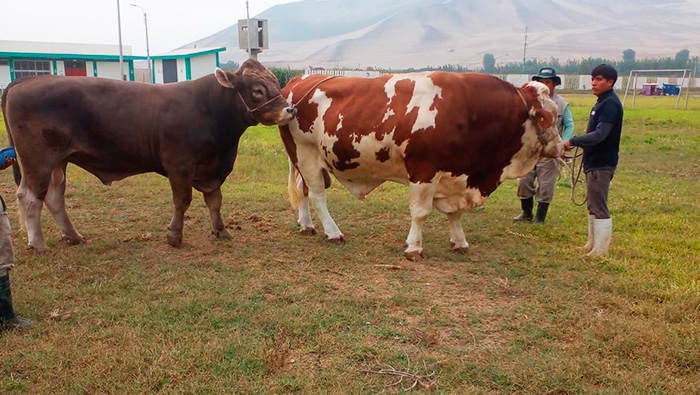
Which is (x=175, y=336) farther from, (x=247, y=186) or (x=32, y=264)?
(x=247, y=186)

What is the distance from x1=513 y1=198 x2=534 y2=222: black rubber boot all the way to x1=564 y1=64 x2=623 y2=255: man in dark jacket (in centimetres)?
151

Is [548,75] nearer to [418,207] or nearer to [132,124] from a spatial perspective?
[418,207]

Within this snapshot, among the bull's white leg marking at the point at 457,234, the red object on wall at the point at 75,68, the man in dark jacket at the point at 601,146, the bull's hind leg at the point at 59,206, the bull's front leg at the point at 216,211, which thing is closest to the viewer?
the man in dark jacket at the point at 601,146

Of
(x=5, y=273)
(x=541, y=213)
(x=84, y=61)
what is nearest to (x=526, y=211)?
(x=541, y=213)

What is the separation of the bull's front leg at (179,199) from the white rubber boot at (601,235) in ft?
13.9

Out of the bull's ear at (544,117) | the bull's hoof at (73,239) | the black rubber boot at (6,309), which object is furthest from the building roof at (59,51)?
the bull's ear at (544,117)

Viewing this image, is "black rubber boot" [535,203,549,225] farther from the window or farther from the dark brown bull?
the window

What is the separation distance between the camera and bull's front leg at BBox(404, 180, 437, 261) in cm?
577

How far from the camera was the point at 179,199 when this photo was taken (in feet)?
20.0

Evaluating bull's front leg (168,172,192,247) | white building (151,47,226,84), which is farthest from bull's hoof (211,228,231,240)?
white building (151,47,226,84)

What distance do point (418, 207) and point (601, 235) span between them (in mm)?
1902

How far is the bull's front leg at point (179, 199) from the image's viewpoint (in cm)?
603

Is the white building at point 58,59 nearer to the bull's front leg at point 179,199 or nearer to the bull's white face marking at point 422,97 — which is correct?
the bull's front leg at point 179,199

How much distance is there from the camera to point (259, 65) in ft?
20.2
